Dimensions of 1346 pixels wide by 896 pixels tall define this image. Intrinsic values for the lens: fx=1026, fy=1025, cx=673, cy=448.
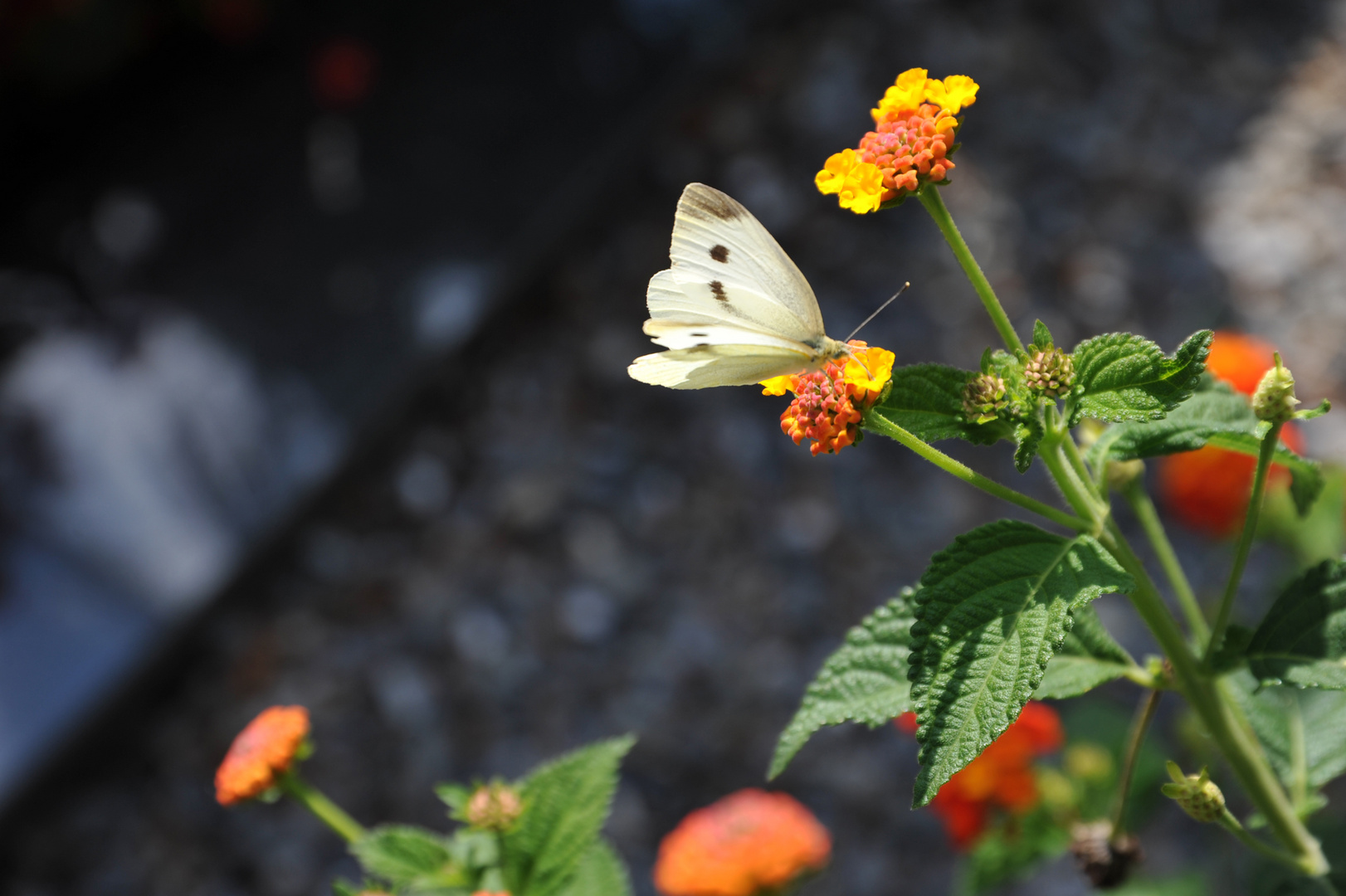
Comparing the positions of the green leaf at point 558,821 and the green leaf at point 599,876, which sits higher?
the green leaf at point 558,821

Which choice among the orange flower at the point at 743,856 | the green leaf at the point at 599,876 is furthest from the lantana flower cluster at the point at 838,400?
the orange flower at the point at 743,856

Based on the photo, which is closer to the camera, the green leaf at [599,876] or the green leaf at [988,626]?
the green leaf at [988,626]

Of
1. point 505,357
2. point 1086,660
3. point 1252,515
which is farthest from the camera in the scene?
point 505,357

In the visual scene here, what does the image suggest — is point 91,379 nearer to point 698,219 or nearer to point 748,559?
point 748,559

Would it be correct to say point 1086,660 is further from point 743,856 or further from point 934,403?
point 743,856

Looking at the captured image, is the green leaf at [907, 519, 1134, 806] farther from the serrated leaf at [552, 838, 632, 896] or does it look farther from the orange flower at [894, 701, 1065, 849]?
the orange flower at [894, 701, 1065, 849]

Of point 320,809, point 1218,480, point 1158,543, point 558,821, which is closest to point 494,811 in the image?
point 558,821

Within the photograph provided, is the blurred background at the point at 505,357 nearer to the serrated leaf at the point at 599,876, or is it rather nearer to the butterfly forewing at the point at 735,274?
→ the serrated leaf at the point at 599,876
